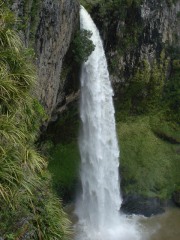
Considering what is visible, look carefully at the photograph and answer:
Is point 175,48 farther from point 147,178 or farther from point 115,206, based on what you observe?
point 115,206

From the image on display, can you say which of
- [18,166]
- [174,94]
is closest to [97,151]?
[174,94]

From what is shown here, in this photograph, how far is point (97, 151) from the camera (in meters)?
16.5

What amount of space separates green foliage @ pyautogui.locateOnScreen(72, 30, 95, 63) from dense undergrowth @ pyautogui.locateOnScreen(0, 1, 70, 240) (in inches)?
278

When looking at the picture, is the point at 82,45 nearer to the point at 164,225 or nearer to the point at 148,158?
the point at 148,158

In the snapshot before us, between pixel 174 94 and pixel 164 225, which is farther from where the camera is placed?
pixel 174 94

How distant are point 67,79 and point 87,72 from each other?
927 millimetres

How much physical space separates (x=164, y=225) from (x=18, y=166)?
11.9 metres

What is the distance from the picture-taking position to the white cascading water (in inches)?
623

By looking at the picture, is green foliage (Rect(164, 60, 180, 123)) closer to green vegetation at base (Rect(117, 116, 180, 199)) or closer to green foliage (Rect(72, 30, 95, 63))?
green vegetation at base (Rect(117, 116, 180, 199))

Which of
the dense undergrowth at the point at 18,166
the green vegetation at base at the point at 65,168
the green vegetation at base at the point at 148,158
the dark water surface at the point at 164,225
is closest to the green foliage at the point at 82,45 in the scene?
the green vegetation at base at the point at 65,168

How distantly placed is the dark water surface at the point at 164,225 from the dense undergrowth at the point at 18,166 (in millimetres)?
8968

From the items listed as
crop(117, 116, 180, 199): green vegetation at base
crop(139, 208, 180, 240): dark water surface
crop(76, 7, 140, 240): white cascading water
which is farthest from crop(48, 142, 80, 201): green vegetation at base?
crop(139, 208, 180, 240): dark water surface

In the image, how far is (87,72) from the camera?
16.0m

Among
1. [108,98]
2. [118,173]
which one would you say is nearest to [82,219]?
[118,173]
